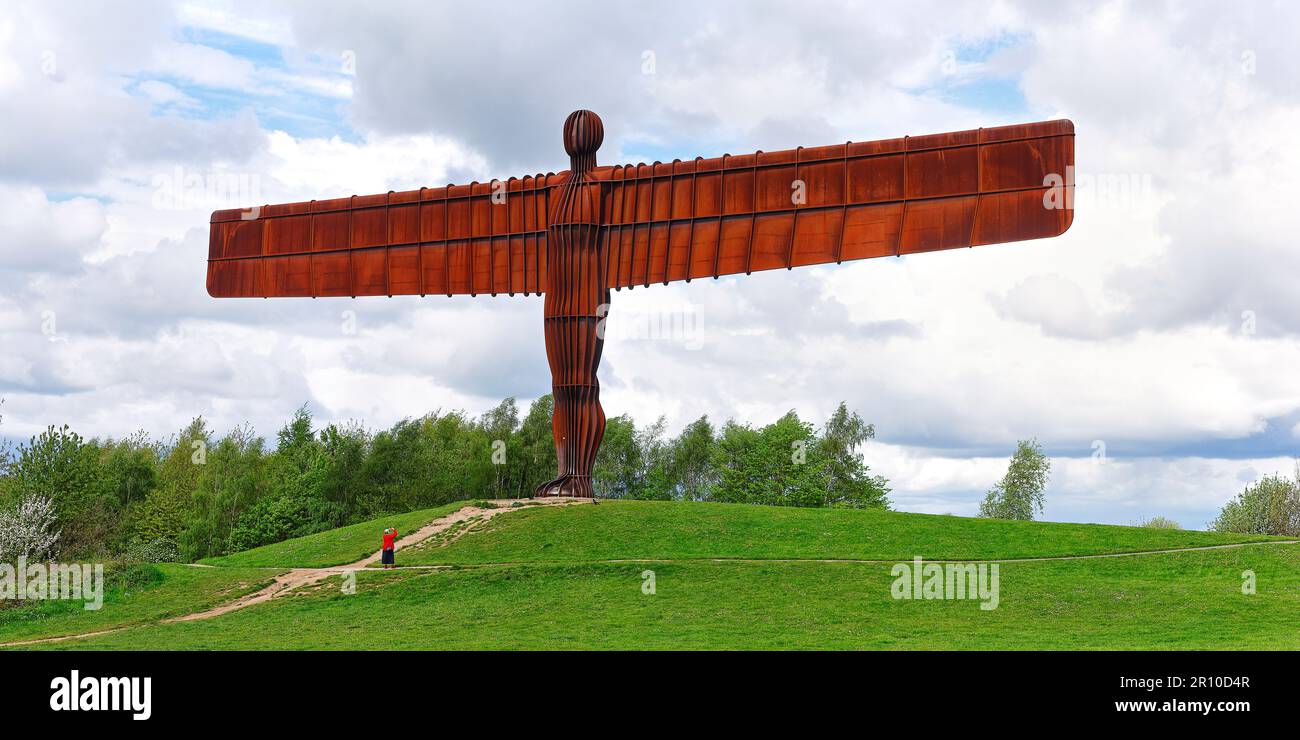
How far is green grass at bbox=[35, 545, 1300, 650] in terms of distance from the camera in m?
16.8

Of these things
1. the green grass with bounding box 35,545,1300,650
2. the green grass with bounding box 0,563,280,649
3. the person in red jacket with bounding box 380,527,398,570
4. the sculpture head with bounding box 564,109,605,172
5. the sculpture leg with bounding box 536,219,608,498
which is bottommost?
the green grass with bounding box 0,563,280,649

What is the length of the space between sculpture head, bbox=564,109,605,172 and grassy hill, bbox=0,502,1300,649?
869cm

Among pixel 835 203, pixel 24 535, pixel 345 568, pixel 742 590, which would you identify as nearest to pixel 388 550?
pixel 345 568

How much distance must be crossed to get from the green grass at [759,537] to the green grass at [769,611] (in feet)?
4.12

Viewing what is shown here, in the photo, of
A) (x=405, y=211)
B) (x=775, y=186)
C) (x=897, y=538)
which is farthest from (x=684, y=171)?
(x=897, y=538)

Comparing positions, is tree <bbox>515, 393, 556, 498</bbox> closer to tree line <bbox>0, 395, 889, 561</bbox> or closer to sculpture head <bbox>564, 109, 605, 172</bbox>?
tree line <bbox>0, 395, 889, 561</bbox>

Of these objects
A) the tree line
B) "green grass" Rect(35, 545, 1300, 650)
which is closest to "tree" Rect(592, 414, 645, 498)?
the tree line

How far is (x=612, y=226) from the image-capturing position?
89.4 feet

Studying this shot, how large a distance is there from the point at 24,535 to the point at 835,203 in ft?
76.7

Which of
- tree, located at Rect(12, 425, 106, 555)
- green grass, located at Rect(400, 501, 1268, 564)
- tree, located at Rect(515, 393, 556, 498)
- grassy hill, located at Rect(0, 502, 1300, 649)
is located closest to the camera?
grassy hill, located at Rect(0, 502, 1300, 649)
